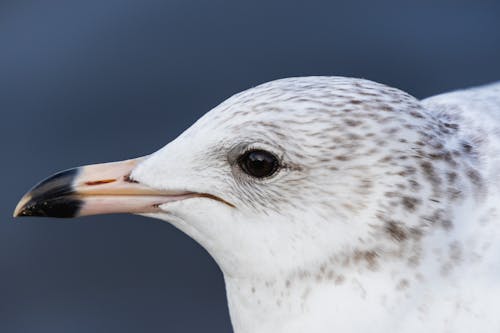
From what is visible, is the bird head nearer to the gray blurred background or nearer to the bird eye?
the bird eye

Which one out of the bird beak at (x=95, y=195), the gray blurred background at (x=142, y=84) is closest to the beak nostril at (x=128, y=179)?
the bird beak at (x=95, y=195)

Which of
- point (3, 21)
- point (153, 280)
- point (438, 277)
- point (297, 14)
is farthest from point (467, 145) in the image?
point (3, 21)

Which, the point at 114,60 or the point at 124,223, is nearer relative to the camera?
the point at 124,223

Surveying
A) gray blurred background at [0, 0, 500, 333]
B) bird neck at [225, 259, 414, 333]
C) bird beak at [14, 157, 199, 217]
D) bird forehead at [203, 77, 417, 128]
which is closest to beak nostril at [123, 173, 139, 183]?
bird beak at [14, 157, 199, 217]

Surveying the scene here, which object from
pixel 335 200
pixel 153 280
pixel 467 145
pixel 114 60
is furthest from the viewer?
Answer: pixel 114 60

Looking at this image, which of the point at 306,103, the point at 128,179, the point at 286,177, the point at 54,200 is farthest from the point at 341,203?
the point at 54,200

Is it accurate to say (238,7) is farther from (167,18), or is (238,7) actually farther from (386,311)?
(386,311)

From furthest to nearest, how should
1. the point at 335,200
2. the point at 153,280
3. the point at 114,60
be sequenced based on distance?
the point at 114,60
the point at 153,280
the point at 335,200
